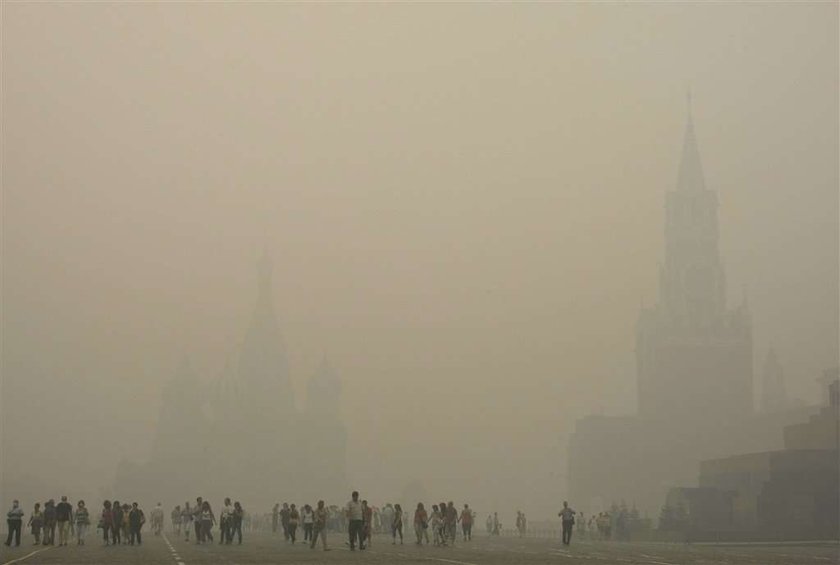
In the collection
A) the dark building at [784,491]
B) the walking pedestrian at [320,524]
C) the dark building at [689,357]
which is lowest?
the walking pedestrian at [320,524]

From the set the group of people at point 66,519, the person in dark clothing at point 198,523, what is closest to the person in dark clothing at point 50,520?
the group of people at point 66,519

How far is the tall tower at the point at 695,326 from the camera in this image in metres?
192

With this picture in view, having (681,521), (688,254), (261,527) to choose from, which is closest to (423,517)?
(681,521)

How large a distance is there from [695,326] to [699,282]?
6.37 metres

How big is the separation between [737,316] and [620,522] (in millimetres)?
130884

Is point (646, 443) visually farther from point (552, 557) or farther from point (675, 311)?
point (552, 557)

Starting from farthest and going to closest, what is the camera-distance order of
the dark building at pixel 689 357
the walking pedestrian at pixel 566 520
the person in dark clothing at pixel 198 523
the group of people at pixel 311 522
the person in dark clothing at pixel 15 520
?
the dark building at pixel 689 357
the person in dark clothing at pixel 198 523
the walking pedestrian at pixel 566 520
the person in dark clothing at pixel 15 520
the group of people at pixel 311 522

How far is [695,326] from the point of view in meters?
195

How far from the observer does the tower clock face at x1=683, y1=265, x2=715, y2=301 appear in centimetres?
19238

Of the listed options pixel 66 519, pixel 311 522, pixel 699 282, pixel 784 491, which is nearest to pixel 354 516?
pixel 311 522

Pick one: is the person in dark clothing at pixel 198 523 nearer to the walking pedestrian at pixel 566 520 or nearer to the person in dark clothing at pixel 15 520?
the person in dark clothing at pixel 15 520

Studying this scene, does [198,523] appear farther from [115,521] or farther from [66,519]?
[66,519]

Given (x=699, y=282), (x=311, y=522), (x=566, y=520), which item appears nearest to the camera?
(x=311, y=522)

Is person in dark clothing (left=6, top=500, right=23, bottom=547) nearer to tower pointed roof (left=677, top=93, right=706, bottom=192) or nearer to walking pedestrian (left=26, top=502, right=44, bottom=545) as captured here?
walking pedestrian (left=26, top=502, right=44, bottom=545)
